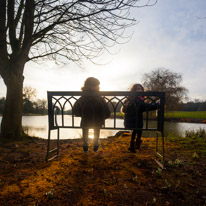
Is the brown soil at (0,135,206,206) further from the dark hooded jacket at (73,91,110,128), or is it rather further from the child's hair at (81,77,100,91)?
the child's hair at (81,77,100,91)

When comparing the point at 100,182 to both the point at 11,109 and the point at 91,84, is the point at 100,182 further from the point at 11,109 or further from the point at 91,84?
the point at 11,109

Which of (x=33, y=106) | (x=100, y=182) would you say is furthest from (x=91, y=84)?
(x=33, y=106)

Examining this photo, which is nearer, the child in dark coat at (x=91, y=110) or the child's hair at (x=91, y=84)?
the child in dark coat at (x=91, y=110)

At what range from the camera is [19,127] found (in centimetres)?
466

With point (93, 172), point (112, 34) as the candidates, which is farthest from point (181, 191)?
point (112, 34)

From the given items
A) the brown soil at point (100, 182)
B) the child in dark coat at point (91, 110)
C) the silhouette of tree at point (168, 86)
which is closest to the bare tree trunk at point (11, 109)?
the brown soil at point (100, 182)

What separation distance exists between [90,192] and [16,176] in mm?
1174

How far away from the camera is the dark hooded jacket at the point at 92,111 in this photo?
2.91 m

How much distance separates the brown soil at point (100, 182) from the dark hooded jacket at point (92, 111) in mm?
709

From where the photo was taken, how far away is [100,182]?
1908 millimetres

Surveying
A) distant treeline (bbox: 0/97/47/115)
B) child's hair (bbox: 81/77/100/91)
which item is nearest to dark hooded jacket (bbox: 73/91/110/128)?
child's hair (bbox: 81/77/100/91)

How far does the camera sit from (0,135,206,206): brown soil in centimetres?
155

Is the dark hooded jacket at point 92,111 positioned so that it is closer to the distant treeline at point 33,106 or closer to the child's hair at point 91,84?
the child's hair at point 91,84

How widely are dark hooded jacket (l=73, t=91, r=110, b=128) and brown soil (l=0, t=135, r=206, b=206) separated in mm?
709
